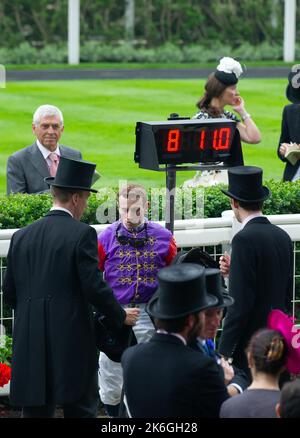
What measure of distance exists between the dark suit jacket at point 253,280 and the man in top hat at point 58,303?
70 cm

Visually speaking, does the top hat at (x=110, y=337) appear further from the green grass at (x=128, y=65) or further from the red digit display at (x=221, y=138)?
the green grass at (x=128, y=65)

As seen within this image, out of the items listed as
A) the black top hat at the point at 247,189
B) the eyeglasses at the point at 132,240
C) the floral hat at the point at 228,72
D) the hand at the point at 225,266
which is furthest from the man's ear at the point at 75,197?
the floral hat at the point at 228,72

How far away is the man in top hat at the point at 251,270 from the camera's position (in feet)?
23.8

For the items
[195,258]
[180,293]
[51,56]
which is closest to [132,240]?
[195,258]

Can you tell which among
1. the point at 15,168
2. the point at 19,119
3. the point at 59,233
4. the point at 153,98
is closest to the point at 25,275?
the point at 59,233

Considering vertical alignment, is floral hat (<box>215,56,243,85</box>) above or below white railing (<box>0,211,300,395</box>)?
above

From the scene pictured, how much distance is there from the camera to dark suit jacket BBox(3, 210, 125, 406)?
700 centimetres

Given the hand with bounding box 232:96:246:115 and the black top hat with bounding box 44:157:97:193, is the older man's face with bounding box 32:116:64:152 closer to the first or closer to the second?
the hand with bounding box 232:96:246:115

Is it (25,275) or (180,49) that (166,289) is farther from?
(180,49)

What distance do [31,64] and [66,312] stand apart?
28268mm

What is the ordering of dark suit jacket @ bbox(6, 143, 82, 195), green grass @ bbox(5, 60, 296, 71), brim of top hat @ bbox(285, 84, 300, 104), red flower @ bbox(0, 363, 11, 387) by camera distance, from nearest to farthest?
1. red flower @ bbox(0, 363, 11, 387)
2. dark suit jacket @ bbox(6, 143, 82, 195)
3. brim of top hat @ bbox(285, 84, 300, 104)
4. green grass @ bbox(5, 60, 296, 71)

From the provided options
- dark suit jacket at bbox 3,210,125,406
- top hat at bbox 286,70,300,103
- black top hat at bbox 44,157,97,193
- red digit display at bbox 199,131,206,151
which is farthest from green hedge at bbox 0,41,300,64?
dark suit jacket at bbox 3,210,125,406

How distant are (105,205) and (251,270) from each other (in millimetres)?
2226

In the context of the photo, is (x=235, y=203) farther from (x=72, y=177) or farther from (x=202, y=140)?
(x=72, y=177)
